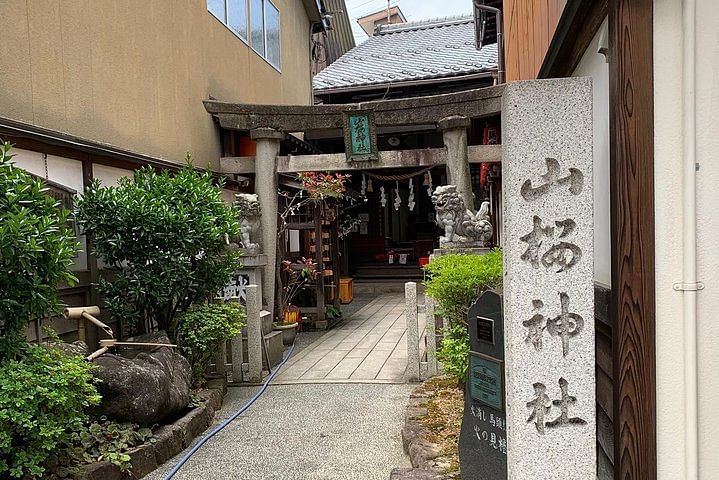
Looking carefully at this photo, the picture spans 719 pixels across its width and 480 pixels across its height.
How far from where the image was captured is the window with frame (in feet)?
34.2

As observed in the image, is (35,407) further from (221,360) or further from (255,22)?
(255,22)

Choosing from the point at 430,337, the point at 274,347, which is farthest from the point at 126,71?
the point at 430,337

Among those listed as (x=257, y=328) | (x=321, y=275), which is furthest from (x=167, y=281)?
(x=321, y=275)

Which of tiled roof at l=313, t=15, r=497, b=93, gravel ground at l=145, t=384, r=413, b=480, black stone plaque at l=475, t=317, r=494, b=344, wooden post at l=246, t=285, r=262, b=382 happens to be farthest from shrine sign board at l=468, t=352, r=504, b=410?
tiled roof at l=313, t=15, r=497, b=93

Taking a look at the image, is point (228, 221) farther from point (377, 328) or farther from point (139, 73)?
point (377, 328)

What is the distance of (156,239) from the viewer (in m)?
6.10

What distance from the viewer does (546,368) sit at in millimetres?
2725

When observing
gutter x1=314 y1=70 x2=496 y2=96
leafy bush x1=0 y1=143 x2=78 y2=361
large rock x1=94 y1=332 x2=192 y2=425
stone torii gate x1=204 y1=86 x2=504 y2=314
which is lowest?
large rock x1=94 y1=332 x2=192 y2=425

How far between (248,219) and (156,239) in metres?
2.94

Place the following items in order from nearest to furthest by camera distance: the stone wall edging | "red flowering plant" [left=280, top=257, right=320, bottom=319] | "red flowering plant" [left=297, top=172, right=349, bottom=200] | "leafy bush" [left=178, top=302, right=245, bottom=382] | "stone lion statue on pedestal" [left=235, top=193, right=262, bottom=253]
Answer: the stone wall edging → "leafy bush" [left=178, top=302, right=245, bottom=382] → "stone lion statue on pedestal" [left=235, top=193, right=262, bottom=253] → "red flowering plant" [left=297, top=172, right=349, bottom=200] → "red flowering plant" [left=280, top=257, right=320, bottom=319]

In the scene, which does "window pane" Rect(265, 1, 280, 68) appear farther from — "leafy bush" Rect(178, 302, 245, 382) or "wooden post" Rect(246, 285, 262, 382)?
"leafy bush" Rect(178, 302, 245, 382)

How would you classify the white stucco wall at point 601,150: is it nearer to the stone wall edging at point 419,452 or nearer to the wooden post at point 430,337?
the stone wall edging at point 419,452

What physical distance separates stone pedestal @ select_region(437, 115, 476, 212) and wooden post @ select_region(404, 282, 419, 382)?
2.65m

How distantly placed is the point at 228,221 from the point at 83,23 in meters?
2.73
